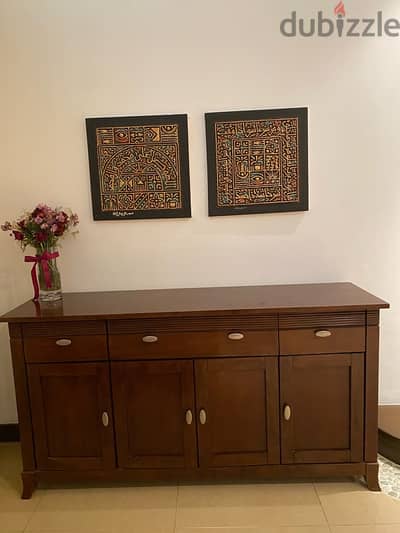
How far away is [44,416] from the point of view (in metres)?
1.91

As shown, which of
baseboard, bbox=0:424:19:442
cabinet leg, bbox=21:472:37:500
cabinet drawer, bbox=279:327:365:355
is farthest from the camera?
baseboard, bbox=0:424:19:442

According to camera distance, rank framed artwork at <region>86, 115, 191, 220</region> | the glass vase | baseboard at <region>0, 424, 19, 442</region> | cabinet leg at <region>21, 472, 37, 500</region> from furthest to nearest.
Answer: baseboard at <region>0, 424, 19, 442</region> → framed artwork at <region>86, 115, 191, 220</region> → the glass vase → cabinet leg at <region>21, 472, 37, 500</region>

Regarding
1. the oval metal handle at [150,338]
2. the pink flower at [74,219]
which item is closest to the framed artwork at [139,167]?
the pink flower at [74,219]

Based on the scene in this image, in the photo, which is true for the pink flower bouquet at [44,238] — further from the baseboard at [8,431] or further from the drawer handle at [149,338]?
the baseboard at [8,431]

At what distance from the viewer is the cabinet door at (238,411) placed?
6.08 ft

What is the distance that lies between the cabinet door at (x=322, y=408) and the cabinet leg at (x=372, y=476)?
7 centimetres

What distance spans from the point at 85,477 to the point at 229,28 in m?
2.53

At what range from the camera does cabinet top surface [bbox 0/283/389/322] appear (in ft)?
5.91

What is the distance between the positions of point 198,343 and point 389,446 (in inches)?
51.5

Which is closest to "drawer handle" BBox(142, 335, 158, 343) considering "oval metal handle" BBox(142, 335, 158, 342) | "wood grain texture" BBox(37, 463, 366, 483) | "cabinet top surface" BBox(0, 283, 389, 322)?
"oval metal handle" BBox(142, 335, 158, 342)

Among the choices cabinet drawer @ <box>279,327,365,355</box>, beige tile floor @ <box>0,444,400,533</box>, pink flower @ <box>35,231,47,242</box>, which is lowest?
beige tile floor @ <box>0,444,400,533</box>

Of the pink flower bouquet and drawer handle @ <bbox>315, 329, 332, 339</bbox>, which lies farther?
the pink flower bouquet

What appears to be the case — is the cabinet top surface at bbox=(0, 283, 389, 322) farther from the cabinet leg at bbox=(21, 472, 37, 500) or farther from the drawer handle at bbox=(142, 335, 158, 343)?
the cabinet leg at bbox=(21, 472, 37, 500)

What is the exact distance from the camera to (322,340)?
72.2 inches
